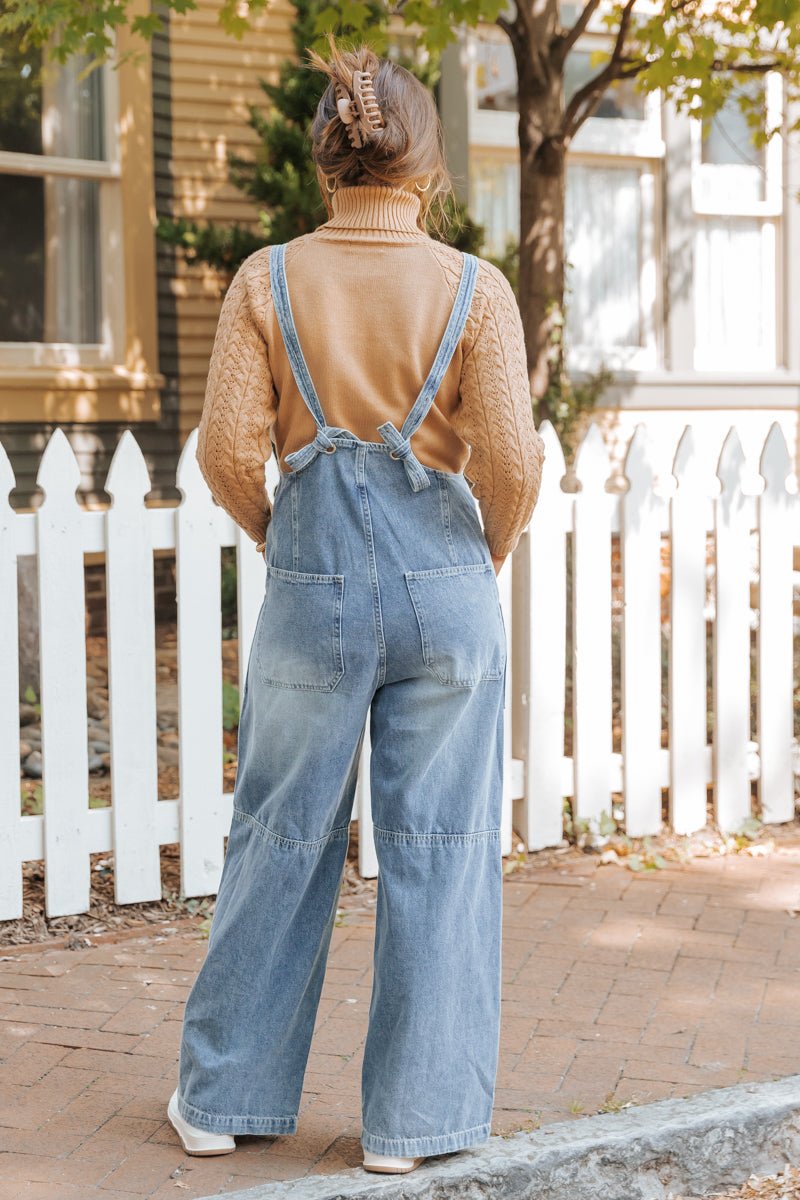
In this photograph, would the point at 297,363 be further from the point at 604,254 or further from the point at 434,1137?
the point at 604,254

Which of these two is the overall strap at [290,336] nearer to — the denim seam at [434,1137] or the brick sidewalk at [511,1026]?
the denim seam at [434,1137]

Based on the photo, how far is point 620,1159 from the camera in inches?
108

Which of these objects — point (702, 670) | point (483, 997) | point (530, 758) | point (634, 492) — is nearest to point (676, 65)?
point (634, 492)

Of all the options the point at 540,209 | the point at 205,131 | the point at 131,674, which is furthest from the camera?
the point at 205,131

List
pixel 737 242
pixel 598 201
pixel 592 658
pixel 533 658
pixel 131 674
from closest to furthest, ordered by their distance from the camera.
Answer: pixel 131 674 < pixel 533 658 < pixel 592 658 < pixel 598 201 < pixel 737 242

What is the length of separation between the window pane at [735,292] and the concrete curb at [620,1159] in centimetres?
846

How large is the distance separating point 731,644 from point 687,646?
17cm

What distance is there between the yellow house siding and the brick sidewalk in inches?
198

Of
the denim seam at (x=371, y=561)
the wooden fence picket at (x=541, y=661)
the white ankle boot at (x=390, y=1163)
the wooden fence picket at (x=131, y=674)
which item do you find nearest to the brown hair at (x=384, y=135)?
the denim seam at (x=371, y=561)

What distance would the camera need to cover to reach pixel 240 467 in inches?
101

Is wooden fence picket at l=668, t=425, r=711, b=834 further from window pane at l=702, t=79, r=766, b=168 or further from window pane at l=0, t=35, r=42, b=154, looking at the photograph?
window pane at l=702, t=79, r=766, b=168

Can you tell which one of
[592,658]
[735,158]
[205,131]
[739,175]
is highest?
[735,158]

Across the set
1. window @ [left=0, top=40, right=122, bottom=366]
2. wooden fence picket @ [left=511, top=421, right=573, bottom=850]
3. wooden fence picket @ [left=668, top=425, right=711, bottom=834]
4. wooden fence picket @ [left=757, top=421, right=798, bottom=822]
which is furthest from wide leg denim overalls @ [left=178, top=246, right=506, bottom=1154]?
window @ [left=0, top=40, right=122, bottom=366]

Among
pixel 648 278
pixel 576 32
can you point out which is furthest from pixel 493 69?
pixel 576 32
